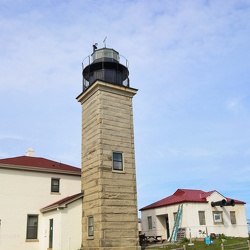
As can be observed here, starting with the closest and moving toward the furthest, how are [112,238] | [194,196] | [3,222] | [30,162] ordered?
[112,238] < [3,222] < [30,162] < [194,196]

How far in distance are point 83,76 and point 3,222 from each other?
12061 millimetres

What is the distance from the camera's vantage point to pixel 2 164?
22.4 metres

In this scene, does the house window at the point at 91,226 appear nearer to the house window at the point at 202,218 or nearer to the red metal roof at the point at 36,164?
the red metal roof at the point at 36,164

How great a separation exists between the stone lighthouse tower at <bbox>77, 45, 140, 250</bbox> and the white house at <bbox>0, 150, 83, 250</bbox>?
1.03 metres

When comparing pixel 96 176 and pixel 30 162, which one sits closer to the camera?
pixel 96 176

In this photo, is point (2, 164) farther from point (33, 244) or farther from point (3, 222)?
point (33, 244)

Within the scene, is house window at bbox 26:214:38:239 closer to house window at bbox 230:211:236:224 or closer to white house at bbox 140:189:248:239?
white house at bbox 140:189:248:239

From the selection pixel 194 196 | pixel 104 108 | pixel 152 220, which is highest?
pixel 104 108

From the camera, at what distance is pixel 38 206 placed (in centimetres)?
2319

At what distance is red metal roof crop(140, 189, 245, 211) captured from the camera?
→ 84.3 feet

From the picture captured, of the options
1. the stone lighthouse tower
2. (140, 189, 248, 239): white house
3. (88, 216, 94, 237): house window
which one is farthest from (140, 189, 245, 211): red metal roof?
(88, 216, 94, 237): house window

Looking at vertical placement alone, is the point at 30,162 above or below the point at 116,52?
below

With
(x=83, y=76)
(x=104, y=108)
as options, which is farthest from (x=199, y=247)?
(x=83, y=76)

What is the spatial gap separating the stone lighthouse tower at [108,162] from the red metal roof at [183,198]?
6.41 metres
